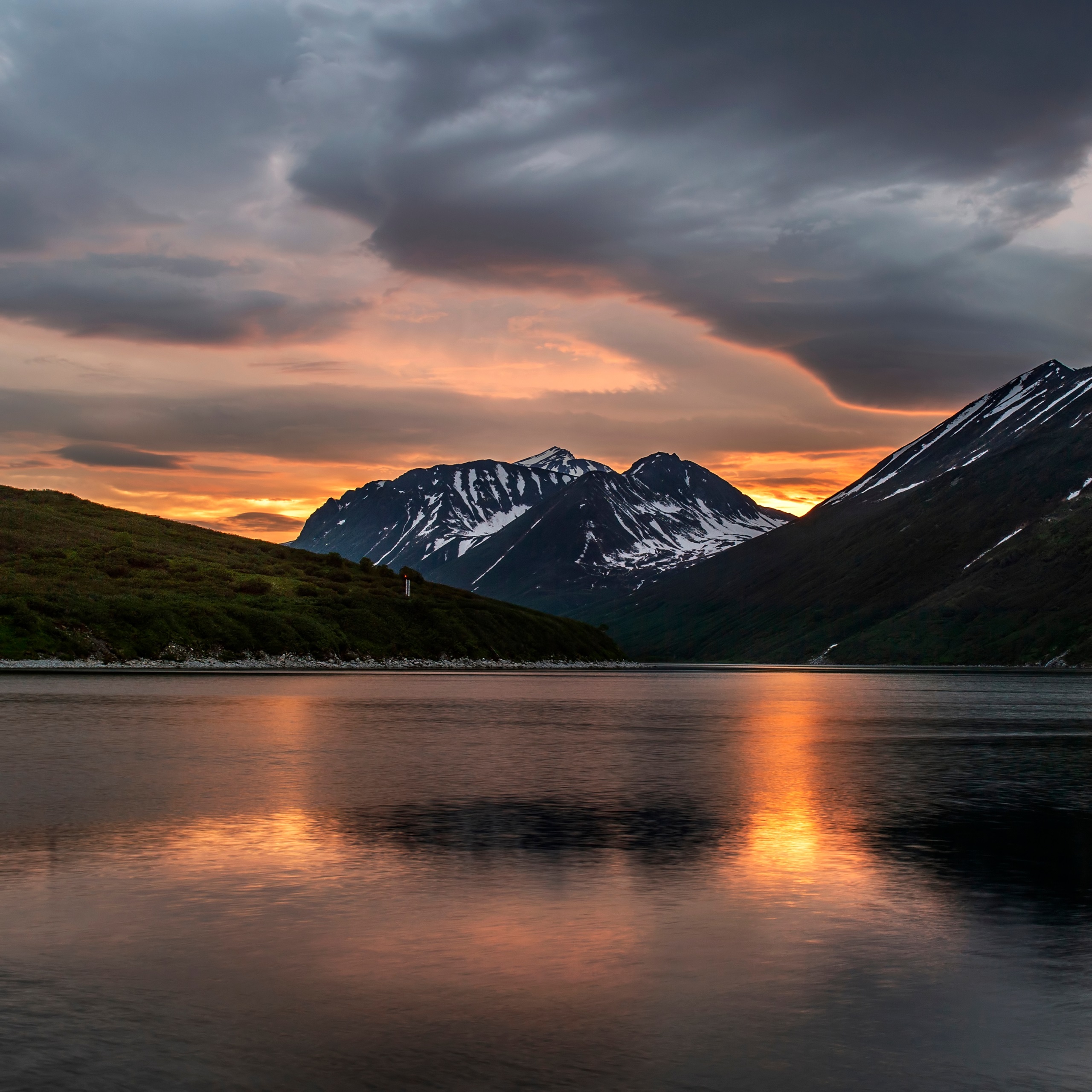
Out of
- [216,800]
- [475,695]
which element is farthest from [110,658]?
[216,800]

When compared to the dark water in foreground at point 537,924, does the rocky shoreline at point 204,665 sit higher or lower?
lower

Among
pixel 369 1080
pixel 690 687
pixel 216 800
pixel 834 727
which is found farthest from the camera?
pixel 690 687

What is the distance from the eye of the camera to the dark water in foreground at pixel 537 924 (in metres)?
12.8

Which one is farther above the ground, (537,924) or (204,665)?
(537,924)

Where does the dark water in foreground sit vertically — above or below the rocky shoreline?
above

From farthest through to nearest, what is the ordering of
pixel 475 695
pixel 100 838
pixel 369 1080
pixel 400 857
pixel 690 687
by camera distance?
1. pixel 690 687
2. pixel 475 695
3. pixel 100 838
4. pixel 400 857
5. pixel 369 1080

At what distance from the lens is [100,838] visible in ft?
88.6

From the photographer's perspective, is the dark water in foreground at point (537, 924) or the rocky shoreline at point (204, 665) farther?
the rocky shoreline at point (204, 665)

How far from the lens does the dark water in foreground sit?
12.8 meters

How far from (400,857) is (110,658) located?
14415 centimetres

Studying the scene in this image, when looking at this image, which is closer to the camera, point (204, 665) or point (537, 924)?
point (537, 924)

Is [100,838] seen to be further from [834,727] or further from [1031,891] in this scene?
[834,727]

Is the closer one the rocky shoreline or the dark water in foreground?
the dark water in foreground

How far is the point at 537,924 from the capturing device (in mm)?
19094
